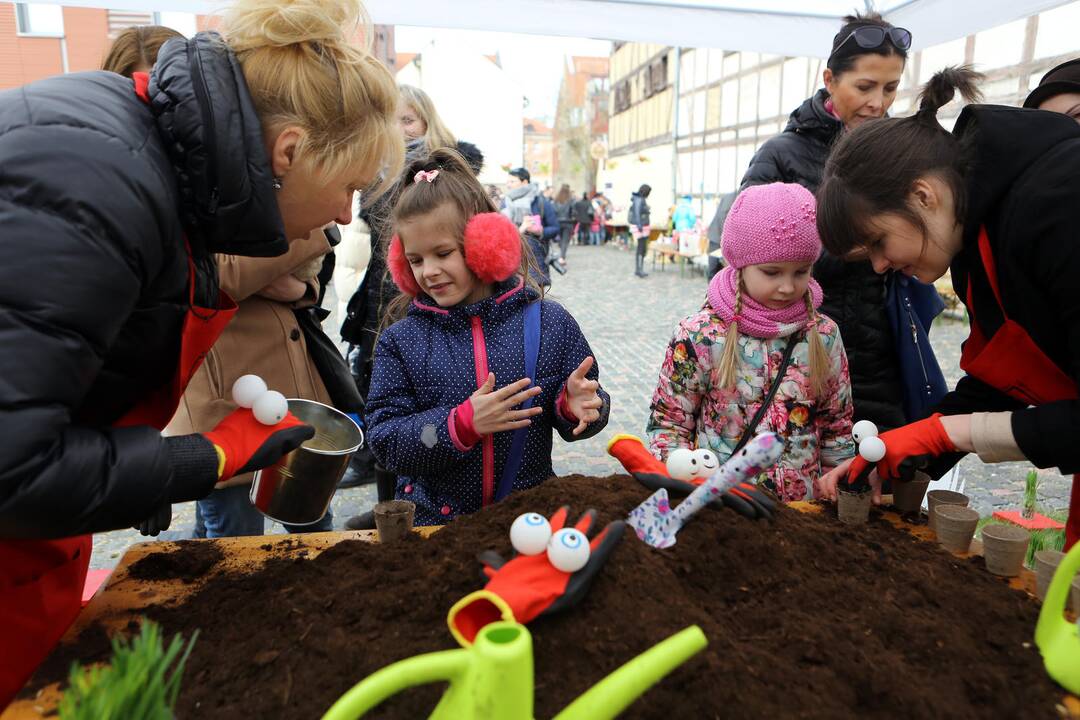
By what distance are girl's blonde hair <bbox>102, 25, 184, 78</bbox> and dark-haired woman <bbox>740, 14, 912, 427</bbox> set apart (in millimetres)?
2094

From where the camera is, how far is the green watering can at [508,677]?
779 mm

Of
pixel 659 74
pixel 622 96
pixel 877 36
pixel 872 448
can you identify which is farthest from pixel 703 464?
pixel 622 96

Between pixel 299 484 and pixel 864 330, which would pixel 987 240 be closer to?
pixel 864 330

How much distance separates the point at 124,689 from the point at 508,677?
0.40 meters

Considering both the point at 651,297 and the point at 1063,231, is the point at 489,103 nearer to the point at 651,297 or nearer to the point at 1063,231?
A: the point at 651,297

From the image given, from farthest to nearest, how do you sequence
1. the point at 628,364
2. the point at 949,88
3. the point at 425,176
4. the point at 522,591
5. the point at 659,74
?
the point at 659,74
the point at 628,364
the point at 425,176
the point at 949,88
the point at 522,591

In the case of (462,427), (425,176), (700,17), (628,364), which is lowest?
(628,364)

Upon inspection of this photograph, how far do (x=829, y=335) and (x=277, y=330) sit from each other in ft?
5.39

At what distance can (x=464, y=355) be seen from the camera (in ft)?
6.55

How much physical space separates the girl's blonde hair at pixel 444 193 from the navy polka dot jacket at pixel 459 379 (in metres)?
0.18

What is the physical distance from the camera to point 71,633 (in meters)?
1.23

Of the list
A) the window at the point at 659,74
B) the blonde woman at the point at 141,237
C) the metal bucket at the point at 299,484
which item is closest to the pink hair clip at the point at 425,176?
the blonde woman at the point at 141,237

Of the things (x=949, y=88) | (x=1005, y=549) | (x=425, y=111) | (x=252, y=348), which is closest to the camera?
(x=1005, y=549)

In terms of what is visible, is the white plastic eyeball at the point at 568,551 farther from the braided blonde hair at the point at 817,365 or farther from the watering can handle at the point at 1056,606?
the braided blonde hair at the point at 817,365
